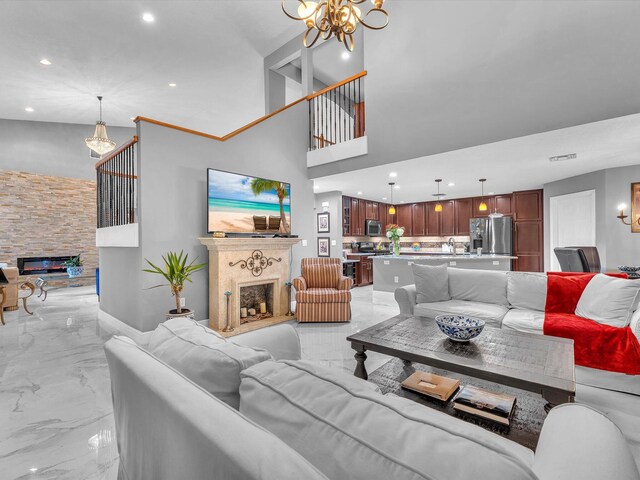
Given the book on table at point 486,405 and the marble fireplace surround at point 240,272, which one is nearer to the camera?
the book on table at point 486,405

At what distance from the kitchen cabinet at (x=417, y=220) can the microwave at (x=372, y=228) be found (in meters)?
1.06

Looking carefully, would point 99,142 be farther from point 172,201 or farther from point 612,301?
point 612,301

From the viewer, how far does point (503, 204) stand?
7.66 metres

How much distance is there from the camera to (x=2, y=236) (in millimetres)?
6887

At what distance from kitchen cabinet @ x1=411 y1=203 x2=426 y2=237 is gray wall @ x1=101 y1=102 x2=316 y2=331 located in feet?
17.6

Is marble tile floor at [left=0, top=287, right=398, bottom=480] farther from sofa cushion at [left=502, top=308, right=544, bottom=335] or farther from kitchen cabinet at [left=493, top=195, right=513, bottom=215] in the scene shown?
kitchen cabinet at [left=493, top=195, right=513, bottom=215]

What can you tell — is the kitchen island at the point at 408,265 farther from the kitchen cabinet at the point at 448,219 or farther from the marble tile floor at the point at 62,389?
the kitchen cabinet at the point at 448,219

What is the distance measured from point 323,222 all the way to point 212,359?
6.75 metres

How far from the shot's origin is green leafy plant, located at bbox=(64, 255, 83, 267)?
755cm

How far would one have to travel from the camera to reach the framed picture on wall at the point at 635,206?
15.3 feet

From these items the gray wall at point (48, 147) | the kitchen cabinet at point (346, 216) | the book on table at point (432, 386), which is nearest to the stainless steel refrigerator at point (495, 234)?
the kitchen cabinet at point (346, 216)

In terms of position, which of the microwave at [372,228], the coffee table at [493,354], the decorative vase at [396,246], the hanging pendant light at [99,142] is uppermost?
the hanging pendant light at [99,142]

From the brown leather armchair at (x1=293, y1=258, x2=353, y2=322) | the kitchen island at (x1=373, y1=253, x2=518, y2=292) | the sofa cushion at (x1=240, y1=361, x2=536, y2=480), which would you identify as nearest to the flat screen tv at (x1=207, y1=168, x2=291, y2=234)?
the brown leather armchair at (x1=293, y1=258, x2=353, y2=322)

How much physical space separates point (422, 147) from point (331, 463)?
419 centimetres
